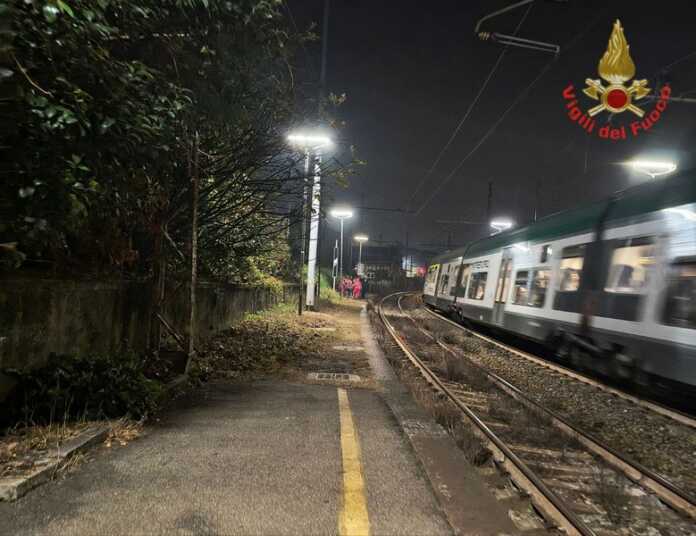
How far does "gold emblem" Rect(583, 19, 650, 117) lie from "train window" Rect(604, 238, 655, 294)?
3.19 m

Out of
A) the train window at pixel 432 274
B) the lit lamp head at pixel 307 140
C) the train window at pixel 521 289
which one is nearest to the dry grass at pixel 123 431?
the lit lamp head at pixel 307 140

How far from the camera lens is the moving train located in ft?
21.9

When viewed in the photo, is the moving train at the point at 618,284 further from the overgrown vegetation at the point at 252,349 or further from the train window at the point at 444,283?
the train window at the point at 444,283

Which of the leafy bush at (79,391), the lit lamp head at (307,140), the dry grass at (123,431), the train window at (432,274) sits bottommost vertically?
the dry grass at (123,431)

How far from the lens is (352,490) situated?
3.89 metres

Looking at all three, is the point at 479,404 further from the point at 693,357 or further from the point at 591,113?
the point at 591,113

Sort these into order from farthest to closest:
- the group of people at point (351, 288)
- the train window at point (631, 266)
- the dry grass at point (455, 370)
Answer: the group of people at point (351, 288), the dry grass at point (455, 370), the train window at point (631, 266)

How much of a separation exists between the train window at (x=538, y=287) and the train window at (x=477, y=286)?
13.5 feet

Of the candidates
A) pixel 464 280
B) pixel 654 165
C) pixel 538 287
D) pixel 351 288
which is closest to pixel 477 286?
pixel 464 280

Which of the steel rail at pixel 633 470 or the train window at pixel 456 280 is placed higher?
the train window at pixel 456 280

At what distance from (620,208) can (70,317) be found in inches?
337

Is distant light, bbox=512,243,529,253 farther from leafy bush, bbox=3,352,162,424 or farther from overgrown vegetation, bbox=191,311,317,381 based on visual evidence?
leafy bush, bbox=3,352,162,424

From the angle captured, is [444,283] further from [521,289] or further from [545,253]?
[545,253]

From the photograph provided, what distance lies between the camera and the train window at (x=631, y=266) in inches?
294
